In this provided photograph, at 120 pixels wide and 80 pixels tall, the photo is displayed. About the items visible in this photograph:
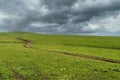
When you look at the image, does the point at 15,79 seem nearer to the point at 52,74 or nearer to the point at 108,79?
the point at 52,74

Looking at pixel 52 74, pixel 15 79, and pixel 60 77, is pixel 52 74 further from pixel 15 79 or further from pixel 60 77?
pixel 15 79

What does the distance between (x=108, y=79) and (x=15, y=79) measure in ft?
37.0

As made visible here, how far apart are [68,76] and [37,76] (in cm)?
394

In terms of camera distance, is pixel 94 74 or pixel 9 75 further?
pixel 94 74

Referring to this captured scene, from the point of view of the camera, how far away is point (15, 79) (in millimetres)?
23812

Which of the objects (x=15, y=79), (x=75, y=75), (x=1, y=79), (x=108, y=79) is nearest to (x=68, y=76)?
(x=75, y=75)

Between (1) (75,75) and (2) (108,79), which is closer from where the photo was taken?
(2) (108,79)

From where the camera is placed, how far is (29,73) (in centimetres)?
2712

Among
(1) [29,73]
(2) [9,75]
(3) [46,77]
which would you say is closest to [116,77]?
(3) [46,77]

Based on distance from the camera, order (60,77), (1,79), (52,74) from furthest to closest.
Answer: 1. (52,74)
2. (60,77)
3. (1,79)

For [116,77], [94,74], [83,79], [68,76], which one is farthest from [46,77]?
[116,77]

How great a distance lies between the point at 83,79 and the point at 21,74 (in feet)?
26.7

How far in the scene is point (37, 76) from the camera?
2555 centimetres

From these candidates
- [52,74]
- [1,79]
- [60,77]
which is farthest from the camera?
[52,74]
